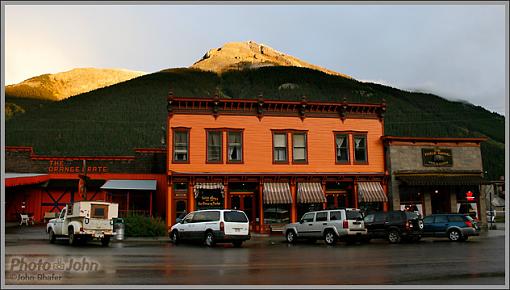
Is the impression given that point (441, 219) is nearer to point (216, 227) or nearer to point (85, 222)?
point (216, 227)

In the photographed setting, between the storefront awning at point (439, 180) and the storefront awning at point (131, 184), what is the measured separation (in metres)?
17.4

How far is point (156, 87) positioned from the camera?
357 ft

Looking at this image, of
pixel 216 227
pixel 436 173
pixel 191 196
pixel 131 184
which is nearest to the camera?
pixel 216 227

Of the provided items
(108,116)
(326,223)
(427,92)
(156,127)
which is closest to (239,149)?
(326,223)

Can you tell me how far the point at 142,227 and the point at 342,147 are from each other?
47.8 feet

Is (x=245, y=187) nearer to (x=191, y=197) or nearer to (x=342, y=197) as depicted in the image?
(x=191, y=197)

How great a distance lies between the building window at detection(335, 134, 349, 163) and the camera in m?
32.5

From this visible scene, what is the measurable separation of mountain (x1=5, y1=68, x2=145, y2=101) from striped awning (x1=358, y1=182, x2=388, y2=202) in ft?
397

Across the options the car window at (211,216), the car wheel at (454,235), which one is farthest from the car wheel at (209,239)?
the car wheel at (454,235)

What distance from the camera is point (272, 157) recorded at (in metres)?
31.5

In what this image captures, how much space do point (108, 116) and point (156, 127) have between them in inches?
495

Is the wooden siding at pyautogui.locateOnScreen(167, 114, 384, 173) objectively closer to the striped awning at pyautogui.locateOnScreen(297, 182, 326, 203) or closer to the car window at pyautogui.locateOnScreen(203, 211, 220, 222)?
the striped awning at pyautogui.locateOnScreen(297, 182, 326, 203)

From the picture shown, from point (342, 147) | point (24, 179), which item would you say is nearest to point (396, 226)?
point (342, 147)

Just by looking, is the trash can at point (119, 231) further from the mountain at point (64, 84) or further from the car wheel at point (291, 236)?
the mountain at point (64, 84)
